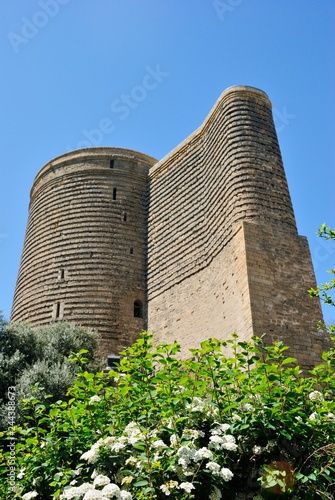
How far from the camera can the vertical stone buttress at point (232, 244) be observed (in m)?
9.88

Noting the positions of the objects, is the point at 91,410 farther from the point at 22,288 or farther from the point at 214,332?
the point at 22,288

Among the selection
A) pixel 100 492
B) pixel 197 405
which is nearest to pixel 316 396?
pixel 197 405

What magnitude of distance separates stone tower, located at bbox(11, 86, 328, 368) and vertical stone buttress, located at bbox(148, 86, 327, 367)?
0.09ft

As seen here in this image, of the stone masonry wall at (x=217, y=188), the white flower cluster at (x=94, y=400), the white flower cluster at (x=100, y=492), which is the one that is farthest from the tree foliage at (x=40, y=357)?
the white flower cluster at (x=100, y=492)

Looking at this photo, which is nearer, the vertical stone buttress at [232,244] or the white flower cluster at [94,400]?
the white flower cluster at [94,400]

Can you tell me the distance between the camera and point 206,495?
3.20 metres

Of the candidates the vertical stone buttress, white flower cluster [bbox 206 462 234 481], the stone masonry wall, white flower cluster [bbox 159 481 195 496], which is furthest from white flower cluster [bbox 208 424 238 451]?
the stone masonry wall

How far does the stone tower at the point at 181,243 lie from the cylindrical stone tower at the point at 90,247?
0.11 ft

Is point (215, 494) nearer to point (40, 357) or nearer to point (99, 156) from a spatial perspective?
point (40, 357)

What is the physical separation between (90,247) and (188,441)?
12.4m

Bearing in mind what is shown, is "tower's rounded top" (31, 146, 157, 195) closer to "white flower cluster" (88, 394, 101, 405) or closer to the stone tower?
the stone tower

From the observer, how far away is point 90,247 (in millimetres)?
15195

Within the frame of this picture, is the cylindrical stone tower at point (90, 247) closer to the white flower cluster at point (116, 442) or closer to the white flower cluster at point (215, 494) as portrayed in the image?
the white flower cluster at point (116, 442)

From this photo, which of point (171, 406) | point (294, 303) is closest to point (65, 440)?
point (171, 406)
